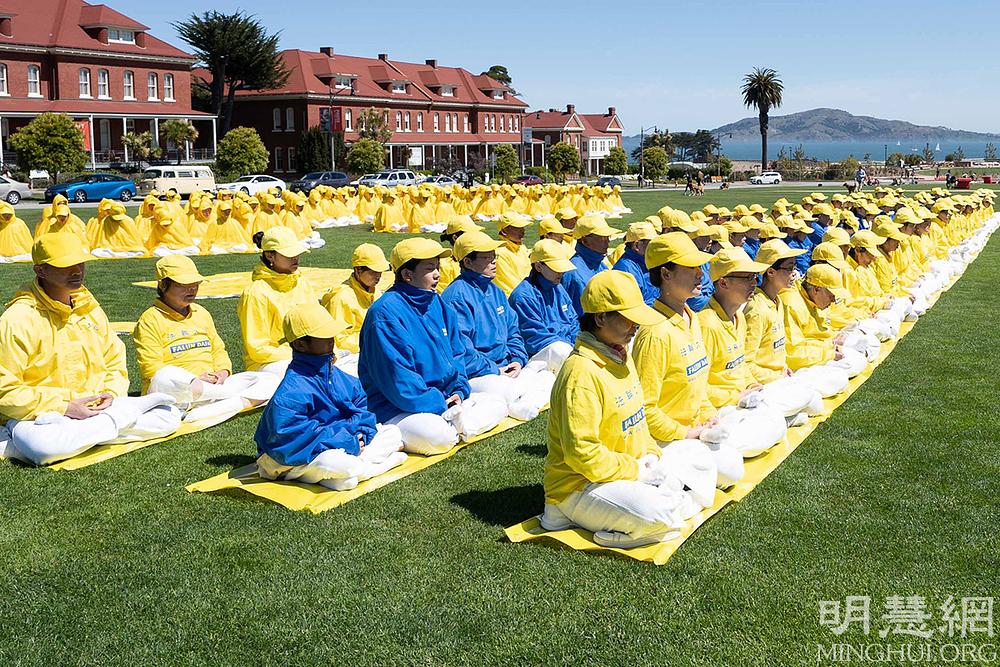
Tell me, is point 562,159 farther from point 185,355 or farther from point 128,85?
point 185,355

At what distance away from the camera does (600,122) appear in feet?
332

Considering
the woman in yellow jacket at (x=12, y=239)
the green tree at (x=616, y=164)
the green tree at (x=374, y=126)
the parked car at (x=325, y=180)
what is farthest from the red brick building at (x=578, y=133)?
the woman in yellow jacket at (x=12, y=239)

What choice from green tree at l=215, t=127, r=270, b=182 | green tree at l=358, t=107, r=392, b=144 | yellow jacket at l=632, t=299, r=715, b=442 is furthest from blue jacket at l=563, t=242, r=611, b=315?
green tree at l=358, t=107, r=392, b=144

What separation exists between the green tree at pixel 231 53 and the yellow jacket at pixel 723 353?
5622 centimetres

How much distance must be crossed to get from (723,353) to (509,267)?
451 centimetres

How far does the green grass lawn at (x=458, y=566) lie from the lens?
491 cm

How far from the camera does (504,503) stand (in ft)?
22.4

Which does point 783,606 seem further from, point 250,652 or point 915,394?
point 915,394

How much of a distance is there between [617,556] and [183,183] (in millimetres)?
42279

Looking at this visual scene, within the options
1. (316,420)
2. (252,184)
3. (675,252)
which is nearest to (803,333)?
(675,252)

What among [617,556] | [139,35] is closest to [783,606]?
[617,556]

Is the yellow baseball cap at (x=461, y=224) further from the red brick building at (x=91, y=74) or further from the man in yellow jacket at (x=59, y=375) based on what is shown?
the red brick building at (x=91, y=74)

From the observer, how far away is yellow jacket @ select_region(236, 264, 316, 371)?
930cm

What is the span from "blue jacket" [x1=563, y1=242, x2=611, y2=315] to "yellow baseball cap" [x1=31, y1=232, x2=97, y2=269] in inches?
188
